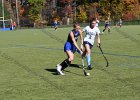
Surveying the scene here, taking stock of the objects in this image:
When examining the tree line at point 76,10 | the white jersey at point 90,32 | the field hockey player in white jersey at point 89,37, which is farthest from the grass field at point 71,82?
the tree line at point 76,10

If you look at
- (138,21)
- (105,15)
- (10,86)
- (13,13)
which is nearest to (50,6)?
(13,13)

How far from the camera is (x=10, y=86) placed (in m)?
11.3

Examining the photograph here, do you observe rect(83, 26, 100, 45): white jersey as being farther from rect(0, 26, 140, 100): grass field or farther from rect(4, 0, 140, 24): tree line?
rect(4, 0, 140, 24): tree line

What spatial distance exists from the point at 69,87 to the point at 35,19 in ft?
258

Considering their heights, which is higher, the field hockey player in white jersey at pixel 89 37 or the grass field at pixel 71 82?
the field hockey player in white jersey at pixel 89 37

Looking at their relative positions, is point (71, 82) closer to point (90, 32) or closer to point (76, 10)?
point (90, 32)

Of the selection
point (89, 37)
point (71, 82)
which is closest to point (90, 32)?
point (89, 37)

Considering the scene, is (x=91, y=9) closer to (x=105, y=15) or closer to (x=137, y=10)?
(x=105, y=15)

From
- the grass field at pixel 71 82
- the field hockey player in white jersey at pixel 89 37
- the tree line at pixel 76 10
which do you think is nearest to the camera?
the grass field at pixel 71 82

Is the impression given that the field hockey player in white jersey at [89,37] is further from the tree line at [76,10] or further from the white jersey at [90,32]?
the tree line at [76,10]

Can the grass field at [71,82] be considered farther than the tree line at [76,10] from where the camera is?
No

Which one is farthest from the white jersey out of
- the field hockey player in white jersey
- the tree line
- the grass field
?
the tree line

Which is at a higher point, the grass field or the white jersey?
the white jersey

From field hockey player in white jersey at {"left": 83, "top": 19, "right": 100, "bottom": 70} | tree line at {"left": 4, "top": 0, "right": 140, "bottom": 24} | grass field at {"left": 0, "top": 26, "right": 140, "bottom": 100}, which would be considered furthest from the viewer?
tree line at {"left": 4, "top": 0, "right": 140, "bottom": 24}
